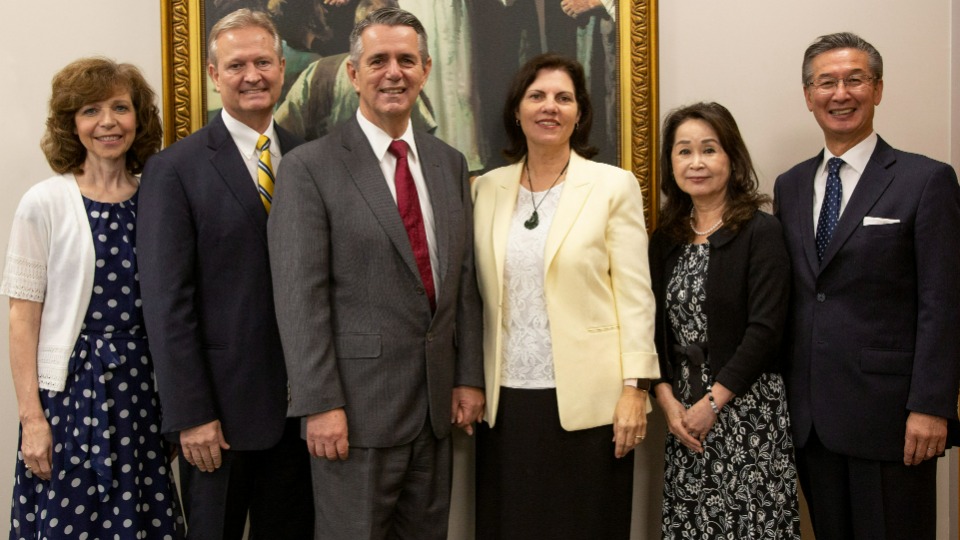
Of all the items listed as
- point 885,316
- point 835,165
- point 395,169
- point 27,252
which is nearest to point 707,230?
point 835,165

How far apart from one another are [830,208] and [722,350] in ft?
1.79

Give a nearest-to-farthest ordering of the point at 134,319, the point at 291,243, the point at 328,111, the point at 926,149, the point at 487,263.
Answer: the point at 291,243 → the point at 134,319 → the point at 487,263 → the point at 328,111 → the point at 926,149

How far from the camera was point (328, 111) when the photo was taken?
8.59 ft

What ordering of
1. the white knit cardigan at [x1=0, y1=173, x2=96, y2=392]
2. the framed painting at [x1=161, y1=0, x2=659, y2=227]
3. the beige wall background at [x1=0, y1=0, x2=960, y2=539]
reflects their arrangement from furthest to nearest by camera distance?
1. the beige wall background at [x1=0, y1=0, x2=960, y2=539]
2. the framed painting at [x1=161, y1=0, x2=659, y2=227]
3. the white knit cardigan at [x1=0, y1=173, x2=96, y2=392]

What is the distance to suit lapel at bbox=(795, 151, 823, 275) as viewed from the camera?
2.25 metres

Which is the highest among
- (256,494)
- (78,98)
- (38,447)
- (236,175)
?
(78,98)

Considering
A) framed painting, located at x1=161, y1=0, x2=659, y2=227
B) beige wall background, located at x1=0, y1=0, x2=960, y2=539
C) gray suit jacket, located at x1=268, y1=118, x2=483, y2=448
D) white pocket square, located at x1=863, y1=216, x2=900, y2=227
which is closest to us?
gray suit jacket, located at x1=268, y1=118, x2=483, y2=448

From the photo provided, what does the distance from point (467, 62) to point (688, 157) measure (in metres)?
0.83

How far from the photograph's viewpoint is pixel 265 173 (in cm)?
218

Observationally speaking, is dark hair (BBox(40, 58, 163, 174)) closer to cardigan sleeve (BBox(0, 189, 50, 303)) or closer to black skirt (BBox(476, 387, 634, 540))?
cardigan sleeve (BBox(0, 189, 50, 303))

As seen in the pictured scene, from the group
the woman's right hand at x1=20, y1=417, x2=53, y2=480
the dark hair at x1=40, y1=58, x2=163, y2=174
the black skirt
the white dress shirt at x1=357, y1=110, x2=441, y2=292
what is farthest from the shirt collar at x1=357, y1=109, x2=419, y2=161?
the woman's right hand at x1=20, y1=417, x2=53, y2=480

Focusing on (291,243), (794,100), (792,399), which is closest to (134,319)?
(291,243)

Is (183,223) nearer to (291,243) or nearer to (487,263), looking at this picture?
(291,243)

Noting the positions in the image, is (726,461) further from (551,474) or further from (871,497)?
(551,474)
